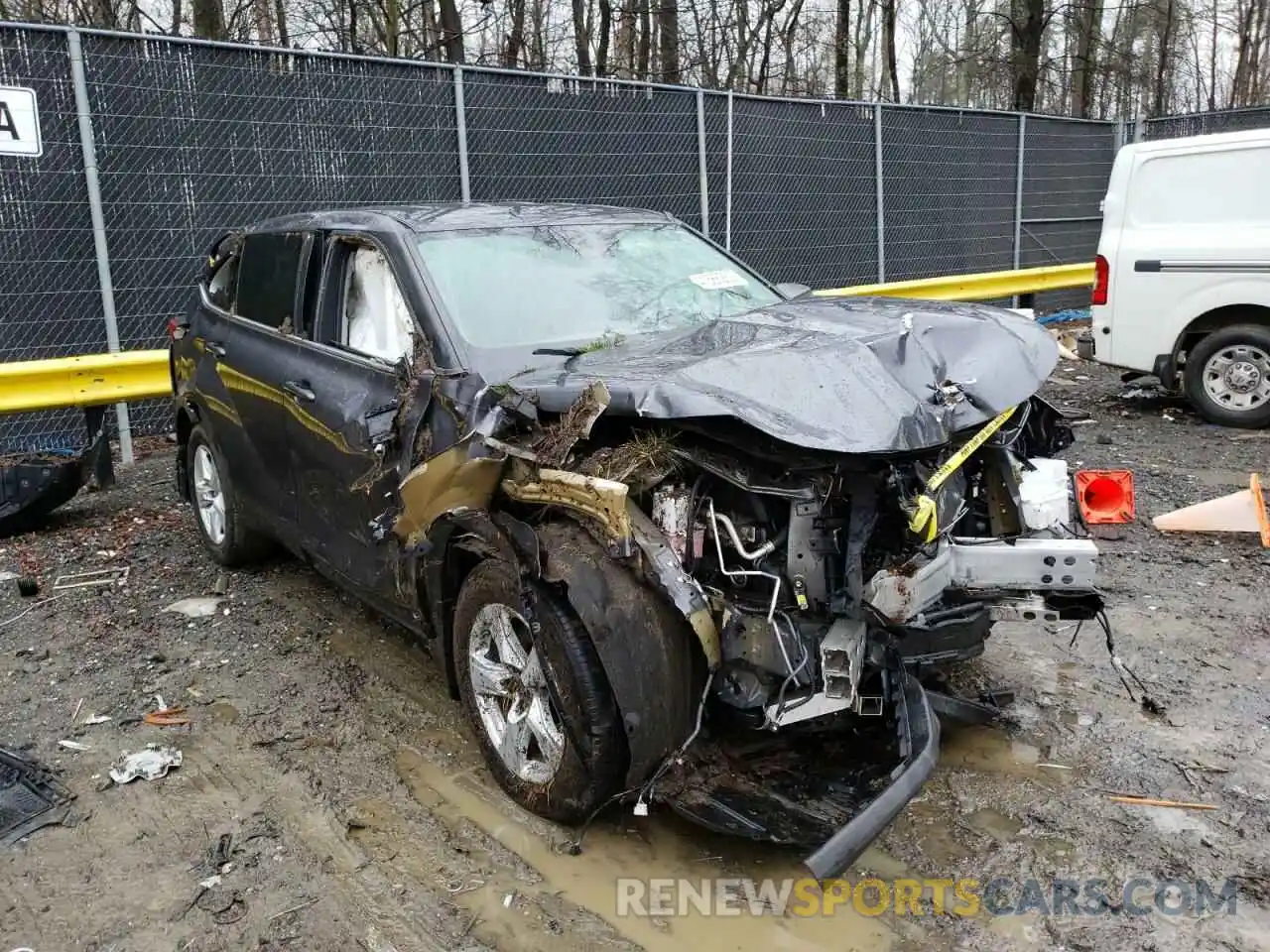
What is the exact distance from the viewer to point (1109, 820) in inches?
125

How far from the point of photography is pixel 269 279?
4.93 metres

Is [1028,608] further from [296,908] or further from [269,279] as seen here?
[269,279]

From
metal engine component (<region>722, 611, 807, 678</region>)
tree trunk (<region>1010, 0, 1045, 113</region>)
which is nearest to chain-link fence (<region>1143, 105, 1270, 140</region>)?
tree trunk (<region>1010, 0, 1045, 113</region>)

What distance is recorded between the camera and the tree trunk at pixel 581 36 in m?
20.9

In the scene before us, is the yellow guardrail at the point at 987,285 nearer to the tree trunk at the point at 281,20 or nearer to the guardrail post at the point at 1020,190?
the guardrail post at the point at 1020,190

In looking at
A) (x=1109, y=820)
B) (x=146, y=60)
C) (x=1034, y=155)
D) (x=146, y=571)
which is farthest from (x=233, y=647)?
(x=1034, y=155)

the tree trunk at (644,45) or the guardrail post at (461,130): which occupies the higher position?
the tree trunk at (644,45)

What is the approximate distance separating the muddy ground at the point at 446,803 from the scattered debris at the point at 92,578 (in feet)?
0.98

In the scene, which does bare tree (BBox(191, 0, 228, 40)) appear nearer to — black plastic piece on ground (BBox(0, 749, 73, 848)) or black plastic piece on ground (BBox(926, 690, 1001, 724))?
black plastic piece on ground (BBox(0, 749, 73, 848))

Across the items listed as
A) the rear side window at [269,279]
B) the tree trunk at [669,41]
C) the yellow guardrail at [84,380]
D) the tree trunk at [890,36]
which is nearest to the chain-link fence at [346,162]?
the yellow guardrail at [84,380]

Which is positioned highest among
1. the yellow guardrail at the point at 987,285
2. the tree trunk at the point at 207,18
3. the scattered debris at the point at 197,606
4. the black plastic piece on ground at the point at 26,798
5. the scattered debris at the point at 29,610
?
the tree trunk at the point at 207,18

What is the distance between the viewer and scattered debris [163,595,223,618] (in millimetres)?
5172

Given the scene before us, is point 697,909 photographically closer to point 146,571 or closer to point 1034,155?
point 146,571

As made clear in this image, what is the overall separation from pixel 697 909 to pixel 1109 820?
1.33 metres
